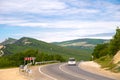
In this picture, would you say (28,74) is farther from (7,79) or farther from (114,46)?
(114,46)

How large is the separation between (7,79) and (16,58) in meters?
102

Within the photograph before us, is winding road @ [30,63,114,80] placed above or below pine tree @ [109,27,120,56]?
below

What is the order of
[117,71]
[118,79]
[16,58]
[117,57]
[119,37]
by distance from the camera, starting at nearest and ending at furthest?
[118,79], [117,71], [117,57], [119,37], [16,58]

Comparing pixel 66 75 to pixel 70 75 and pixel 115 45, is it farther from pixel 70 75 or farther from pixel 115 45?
pixel 115 45

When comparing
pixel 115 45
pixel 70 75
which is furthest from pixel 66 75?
pixel 115 45

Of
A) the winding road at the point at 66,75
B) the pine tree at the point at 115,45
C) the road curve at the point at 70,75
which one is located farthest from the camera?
the pine tree at the point at 115,45

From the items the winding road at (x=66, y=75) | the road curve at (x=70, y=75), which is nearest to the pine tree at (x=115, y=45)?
the road curve at (x=70, y=75)

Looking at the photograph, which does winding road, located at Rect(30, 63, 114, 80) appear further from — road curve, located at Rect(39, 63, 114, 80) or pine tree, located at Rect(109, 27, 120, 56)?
pine tree, located at Rect(109, 27, 120, 56)

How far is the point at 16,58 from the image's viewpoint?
151125 mm

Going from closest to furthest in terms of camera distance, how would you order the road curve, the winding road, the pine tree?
the road curve, the winding road, the pine tree

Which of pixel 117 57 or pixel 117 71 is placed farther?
pixel 117 57

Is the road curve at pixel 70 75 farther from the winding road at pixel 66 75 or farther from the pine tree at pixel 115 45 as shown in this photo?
the pine tree at pixel 115 45

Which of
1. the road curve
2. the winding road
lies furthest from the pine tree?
the winding road

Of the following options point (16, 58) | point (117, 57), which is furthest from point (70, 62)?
point (16, 58)
